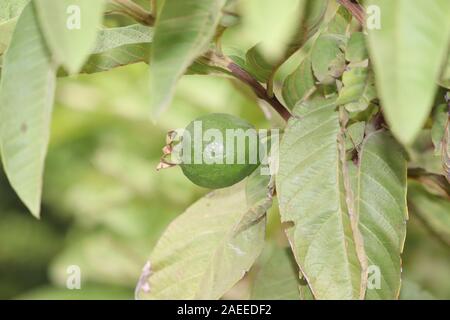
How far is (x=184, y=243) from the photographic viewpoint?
1070 mm

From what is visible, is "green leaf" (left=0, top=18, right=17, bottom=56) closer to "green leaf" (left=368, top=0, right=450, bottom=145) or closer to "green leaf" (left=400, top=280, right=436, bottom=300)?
"green leaf" (left=368, top=0, right=450, bottom=145)

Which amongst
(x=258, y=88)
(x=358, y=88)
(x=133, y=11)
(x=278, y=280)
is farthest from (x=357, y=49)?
(x=278, y=280)

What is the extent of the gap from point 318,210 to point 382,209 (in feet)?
0.28

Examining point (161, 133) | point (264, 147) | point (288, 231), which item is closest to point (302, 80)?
point (264, 147)

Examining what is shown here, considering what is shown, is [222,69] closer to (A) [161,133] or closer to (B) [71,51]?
(B) [71,51]

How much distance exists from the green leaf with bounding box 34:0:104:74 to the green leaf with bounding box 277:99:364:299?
379 millimetres

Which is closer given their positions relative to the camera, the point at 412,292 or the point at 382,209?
the point at 382,209

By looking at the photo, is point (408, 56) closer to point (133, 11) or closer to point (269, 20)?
point (269, 20)

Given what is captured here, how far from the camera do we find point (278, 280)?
4.13ft

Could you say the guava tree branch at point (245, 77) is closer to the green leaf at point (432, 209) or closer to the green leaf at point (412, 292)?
the green leaf at point (432, 209)

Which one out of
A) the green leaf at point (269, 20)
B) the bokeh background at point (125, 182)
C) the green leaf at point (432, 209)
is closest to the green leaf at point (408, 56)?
the green leaf at point (269, 20)

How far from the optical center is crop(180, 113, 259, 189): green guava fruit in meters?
0.96

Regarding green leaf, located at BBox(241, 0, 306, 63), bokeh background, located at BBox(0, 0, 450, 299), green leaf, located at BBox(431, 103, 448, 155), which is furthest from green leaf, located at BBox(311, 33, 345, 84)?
bokeh background, located at BBox(0, 0, 450, 299)

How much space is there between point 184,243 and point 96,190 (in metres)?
0.82
